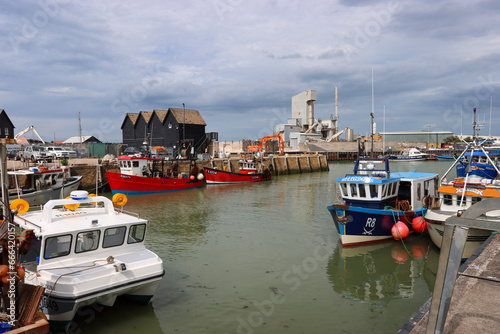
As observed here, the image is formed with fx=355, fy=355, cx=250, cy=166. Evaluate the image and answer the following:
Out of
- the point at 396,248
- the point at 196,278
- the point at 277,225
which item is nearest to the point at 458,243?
the point at 196,278

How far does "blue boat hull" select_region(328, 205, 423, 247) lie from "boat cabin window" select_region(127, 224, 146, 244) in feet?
26.1

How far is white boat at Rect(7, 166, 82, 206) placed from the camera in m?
22.3

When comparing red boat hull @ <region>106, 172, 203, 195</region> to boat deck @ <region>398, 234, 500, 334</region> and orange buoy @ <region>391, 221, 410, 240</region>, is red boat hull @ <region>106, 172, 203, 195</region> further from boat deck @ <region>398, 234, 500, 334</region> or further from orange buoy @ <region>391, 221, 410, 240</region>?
boat deck @ <region>398, 234, 500, 334</region>

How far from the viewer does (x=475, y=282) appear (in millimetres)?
7664

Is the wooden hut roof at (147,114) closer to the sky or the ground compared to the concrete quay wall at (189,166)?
closer to the sky

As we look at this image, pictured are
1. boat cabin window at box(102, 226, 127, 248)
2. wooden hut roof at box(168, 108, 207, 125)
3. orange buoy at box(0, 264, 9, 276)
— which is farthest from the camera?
wooden hut roof at box(168, 108, 207, 125)

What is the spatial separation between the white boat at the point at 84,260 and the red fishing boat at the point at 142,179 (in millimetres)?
21903

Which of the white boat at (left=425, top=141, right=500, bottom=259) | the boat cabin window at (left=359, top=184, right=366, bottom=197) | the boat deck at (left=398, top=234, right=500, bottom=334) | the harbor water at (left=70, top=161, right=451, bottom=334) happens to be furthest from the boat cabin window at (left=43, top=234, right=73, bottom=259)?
the white boat at (left=425, top=141, right=500, bottom=259)

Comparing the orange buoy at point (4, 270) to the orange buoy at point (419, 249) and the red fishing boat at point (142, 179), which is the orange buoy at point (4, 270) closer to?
the orange buoy at point (419, 249)

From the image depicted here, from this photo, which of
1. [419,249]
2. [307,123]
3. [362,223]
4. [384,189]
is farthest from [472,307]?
[307,123]

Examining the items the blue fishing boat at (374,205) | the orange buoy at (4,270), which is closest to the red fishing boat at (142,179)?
the blue fishing boat at (374,205)

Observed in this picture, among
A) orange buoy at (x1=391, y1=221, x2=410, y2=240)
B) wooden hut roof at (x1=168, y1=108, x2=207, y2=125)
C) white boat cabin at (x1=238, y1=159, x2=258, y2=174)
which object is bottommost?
orange buoy at (x1=391, y1=221, x2=410, y2=240)

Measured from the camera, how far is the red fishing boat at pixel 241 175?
39.0 metres

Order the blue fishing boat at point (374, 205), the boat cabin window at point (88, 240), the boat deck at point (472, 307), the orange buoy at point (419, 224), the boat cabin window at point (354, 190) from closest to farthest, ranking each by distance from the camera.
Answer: the boat deck at point (472, 307) < the boat cabin window at point (88, 240) < the blue fishing boat at point (374, 205) < the orange buoy at point (419, 224) < the boat cabin window at point (354, 190)
